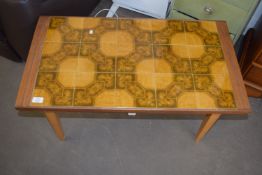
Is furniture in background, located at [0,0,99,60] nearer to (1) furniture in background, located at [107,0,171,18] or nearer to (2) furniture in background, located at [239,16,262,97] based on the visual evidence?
(1) furniture in background, located at [107,0,171,18]

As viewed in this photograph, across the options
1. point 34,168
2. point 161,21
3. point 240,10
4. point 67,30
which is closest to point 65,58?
point 67,30

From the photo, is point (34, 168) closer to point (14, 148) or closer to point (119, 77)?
point (14, 148)

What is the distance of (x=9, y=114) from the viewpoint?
143cm

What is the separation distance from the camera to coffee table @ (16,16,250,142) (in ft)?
3.33

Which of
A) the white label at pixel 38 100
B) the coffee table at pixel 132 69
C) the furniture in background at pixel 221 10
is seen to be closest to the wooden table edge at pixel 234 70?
the coffee table at pixel 132 69

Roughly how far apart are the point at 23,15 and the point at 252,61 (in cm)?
104

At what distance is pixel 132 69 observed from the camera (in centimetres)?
109

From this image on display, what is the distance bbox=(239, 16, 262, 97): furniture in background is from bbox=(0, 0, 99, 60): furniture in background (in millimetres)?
913

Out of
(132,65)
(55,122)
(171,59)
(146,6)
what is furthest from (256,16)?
(55,122)

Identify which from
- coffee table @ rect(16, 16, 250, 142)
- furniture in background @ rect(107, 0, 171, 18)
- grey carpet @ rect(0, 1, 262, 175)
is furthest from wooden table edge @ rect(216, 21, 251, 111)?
furniture in background @ rect(107, 0, 171, 18)

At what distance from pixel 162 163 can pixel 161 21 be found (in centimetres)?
67

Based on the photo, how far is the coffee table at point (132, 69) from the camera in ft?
3.33

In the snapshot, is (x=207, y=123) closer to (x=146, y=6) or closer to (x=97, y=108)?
(x=97, y=108)

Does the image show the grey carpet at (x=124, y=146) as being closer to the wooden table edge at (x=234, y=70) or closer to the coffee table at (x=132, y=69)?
the coffee table at (x=132, y=69)
